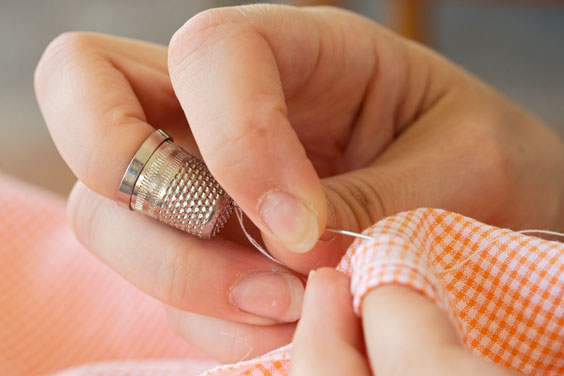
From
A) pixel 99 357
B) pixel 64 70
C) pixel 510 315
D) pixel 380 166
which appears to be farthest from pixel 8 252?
pixel 510 315

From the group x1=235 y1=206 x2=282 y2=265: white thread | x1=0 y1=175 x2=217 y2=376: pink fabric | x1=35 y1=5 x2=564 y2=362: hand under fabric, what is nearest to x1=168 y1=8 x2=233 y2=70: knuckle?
x1=35 y1=5 x2=564 y2=362: hand under fabric

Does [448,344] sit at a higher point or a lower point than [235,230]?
higher

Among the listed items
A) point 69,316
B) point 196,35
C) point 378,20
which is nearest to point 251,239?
point 196,35

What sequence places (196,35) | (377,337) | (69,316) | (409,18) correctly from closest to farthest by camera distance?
(377,337)
(196,35)
(69,316)
(409,18)

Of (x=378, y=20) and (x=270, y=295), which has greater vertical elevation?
(x=270, y=295)

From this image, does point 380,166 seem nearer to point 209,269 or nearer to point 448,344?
point 209,269

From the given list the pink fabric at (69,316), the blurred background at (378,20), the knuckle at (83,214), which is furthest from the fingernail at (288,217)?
the blurred background at (378,20)

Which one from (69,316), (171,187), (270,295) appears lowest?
(69,316)

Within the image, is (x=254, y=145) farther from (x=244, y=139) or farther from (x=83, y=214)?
(x=83, y=214)
